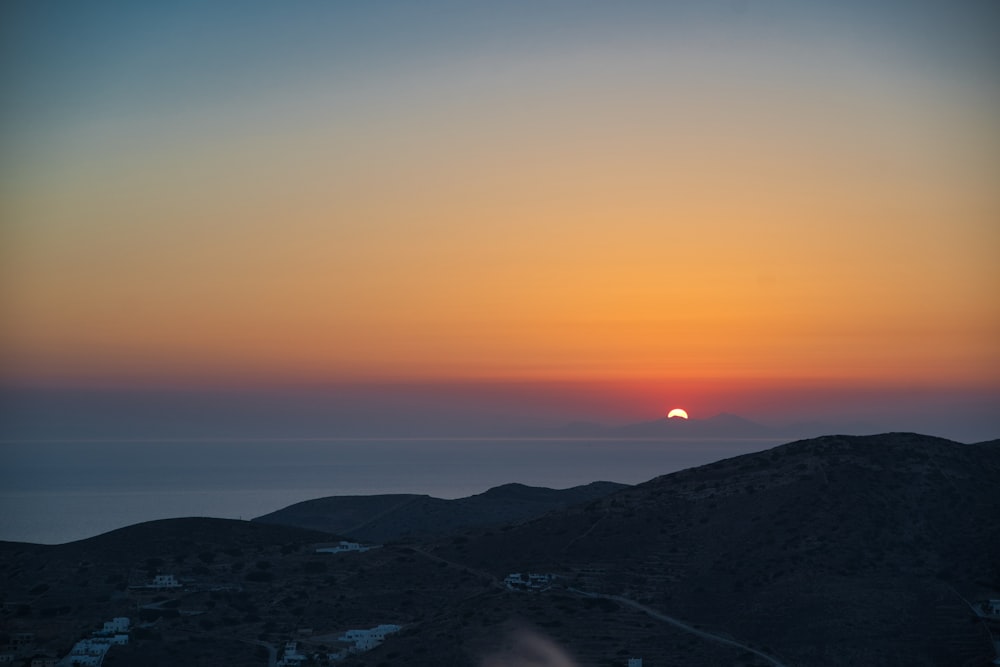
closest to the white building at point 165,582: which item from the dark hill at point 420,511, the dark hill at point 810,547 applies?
the dark hill at point 810,547

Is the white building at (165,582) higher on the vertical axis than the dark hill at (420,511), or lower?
lower

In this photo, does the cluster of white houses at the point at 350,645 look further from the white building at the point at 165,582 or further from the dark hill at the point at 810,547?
the white building at the point at 165,582

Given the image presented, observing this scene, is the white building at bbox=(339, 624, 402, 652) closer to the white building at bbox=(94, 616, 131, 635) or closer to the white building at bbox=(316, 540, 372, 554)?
the white building at bbox=(94, 616, 131, 635)

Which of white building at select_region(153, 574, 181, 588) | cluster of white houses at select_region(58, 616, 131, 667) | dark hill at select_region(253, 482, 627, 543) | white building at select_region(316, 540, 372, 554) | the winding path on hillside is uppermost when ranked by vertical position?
dark hill at select_region(253, 482, 627, 543)

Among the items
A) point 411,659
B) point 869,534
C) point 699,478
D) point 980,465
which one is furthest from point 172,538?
point 980,465

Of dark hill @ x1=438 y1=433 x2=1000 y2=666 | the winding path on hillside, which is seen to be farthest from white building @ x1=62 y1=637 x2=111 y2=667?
the winding path on hillside
